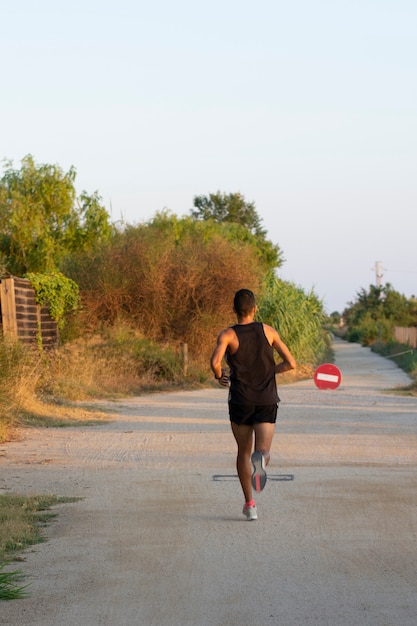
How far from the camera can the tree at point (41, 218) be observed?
4131 cm

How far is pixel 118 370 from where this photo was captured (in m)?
26.3

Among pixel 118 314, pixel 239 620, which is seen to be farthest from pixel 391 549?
pixel 118 314

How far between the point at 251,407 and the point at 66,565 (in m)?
2.16

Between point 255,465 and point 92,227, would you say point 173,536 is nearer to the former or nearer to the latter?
point 255,465

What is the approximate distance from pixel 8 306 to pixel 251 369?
13.3 meters

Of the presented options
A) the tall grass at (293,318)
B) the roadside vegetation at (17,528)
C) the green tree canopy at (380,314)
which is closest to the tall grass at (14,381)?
the roadside vegetation at (17,528)

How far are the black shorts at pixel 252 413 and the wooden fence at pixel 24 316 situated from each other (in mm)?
11482

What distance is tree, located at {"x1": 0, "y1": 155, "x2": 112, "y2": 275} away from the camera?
41.3m

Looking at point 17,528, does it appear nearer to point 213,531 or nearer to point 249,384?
point 213,531

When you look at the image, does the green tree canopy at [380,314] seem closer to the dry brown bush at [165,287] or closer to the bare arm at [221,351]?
the dry brown bush at [165,287]

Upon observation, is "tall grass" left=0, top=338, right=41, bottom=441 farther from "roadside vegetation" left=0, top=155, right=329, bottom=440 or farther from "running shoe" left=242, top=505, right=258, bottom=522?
"running shoe" left=242, top=505, right=258, bottom=522

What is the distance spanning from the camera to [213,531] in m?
8.34

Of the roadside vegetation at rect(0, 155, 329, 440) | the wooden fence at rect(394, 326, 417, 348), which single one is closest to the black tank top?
the roadside vegetation at rect(0, 155, 329, 440)

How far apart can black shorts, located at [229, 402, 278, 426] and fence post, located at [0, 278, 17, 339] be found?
1276 centimetres
